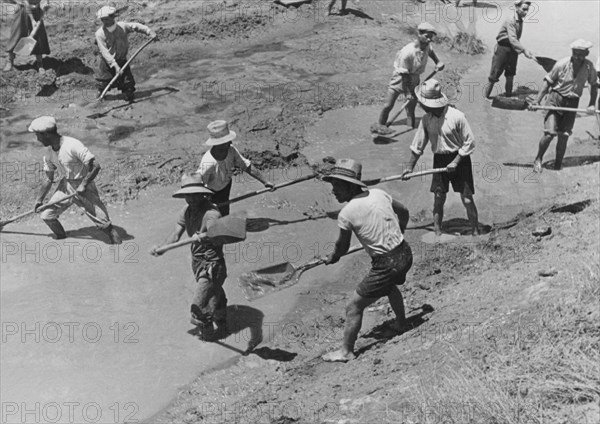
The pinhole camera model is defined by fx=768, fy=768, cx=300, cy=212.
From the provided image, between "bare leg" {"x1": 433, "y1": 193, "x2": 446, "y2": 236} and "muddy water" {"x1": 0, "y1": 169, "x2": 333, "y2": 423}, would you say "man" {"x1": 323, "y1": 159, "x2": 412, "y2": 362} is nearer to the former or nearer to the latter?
"muddy water" {"x1": 0, "y1": 169, "x2": 333, "y2": 423}

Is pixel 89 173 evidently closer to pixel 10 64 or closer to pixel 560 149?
pixel 560 149

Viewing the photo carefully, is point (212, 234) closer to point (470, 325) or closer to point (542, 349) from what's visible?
point (470, 325)

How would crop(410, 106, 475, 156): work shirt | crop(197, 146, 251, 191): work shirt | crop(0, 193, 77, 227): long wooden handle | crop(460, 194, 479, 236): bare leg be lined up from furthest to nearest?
crop(0, 193, 77, 227): long wooden handle
crop(460, 194, 479, 236): bare leg
crop(410, 106, 475, 156): work shirt
crop(197, 146, 251, 191): work shirt

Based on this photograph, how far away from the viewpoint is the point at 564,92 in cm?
1055

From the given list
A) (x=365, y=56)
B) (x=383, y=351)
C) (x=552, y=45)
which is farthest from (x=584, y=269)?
(x=552, y=45)

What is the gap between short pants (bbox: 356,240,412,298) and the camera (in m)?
6.39

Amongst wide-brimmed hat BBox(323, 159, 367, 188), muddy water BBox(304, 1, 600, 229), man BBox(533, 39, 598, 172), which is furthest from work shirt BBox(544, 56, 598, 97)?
wide-brimmed hat BBox(323, 159, 367, 188)

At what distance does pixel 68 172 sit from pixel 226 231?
286cm

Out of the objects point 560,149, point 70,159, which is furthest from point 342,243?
point 560,149

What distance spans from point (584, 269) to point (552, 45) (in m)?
10.8

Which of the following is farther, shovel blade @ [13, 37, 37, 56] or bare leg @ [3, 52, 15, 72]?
bare leg @ [3, 52, 15, 72]

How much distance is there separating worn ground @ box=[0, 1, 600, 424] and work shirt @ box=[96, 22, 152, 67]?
786 mm

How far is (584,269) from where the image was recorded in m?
6.30

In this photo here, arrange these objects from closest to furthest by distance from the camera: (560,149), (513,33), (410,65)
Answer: (560,149) → (410,65) → (513,33)
